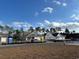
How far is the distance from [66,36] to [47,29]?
3965 centimetres

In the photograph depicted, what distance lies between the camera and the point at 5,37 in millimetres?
65875

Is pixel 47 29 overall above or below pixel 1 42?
above

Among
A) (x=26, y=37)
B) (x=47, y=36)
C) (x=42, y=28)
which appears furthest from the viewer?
(x=42, y=28)

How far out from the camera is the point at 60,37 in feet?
432

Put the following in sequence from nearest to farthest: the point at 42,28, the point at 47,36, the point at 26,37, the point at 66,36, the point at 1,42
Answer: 1. the point at 1,42
2. the point at 26,37
3. the point at 47,36
4. the point at 66,36
5. the point at 42,28

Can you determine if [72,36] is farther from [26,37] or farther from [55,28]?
[55,28]

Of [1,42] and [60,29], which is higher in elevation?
[60,29]

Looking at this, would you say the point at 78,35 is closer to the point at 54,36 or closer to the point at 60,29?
the point at 54,36

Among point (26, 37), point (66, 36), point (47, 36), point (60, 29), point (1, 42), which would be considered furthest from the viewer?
point (60, 29)

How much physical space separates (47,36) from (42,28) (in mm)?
41017

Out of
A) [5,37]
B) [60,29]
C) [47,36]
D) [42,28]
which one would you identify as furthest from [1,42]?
[60,29]

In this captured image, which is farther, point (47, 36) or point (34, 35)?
point (47, 36)

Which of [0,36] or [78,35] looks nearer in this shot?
[0,36]

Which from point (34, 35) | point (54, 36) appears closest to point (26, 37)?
point (34, 35)
